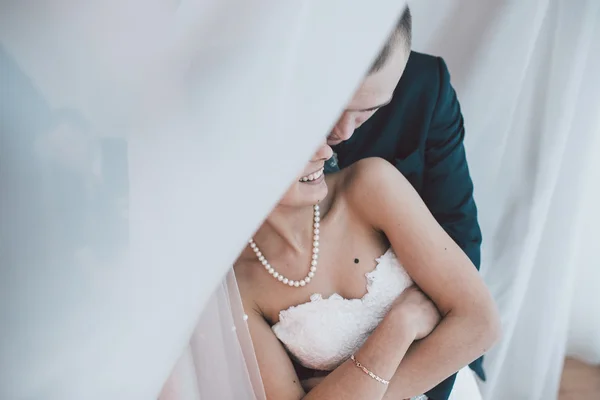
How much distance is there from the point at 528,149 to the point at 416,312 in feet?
2.15

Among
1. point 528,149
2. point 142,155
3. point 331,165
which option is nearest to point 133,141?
point 142,155

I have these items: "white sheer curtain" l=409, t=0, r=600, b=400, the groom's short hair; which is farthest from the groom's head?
"white sheer curtain" l=409, t=0, r=600, b=400

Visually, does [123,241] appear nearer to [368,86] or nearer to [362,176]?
[368,86]

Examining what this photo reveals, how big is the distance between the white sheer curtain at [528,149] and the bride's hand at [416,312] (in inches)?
23.2

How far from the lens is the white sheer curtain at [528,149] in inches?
50.3

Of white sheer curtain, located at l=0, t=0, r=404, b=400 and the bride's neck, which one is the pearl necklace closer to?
the bride's neck

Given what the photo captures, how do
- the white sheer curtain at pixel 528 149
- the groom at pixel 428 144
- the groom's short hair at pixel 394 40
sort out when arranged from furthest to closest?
1. the white sheer curtain at pixel 528 149
2. the groom at pixel 428 144
3. the groom's short hair at pixel 394 40

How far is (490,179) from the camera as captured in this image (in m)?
1.46

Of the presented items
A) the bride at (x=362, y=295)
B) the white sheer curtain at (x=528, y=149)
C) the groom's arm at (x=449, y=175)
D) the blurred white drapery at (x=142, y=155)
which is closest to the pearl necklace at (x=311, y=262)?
the bride at (x=362, y=295)

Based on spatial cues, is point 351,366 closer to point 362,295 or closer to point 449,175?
point 362,295

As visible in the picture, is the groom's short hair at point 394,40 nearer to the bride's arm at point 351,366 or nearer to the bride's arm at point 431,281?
the bride's arm at point 431,281

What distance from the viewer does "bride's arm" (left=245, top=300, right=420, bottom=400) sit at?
2.89ft

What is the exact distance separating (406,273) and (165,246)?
1.77ft

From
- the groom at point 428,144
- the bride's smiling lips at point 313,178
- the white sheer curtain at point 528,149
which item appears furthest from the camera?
the white sheer curtain at point 528,149
